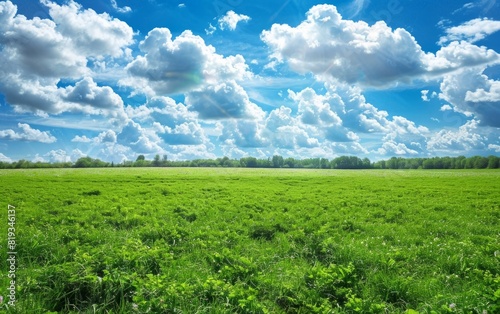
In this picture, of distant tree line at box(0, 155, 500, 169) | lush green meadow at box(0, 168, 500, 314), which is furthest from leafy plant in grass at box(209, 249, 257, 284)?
distant tree line at box(0, 155, 500, 169)

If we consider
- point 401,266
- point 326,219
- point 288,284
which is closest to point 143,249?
point 288,284

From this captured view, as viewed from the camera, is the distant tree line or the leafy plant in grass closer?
the leafy plant in grass

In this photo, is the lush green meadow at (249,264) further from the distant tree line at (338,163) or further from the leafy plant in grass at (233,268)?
the distant tree line at (338,163)

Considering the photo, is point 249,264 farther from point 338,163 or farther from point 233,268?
point 338,163

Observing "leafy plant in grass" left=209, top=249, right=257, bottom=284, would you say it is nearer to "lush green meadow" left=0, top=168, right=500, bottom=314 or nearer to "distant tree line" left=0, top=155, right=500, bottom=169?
"lush green meadow" left=0, top=168, right=500, bottom=314

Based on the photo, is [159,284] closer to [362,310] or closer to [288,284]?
[288,284]

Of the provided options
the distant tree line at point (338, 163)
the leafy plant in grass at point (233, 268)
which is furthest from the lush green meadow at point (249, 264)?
the distant tree line at point (338, 163)

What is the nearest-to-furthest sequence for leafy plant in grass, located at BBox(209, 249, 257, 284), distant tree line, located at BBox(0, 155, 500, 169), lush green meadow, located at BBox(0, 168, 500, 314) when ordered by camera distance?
lush green meadow, located at BBox(0, 168, 500, 314) < leafy plant in grass, located at BBox(209, 249, 257, 284) < distant tree line, located at BBox(0, 155, 500, 169)

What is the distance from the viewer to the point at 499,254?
1023 centimetres

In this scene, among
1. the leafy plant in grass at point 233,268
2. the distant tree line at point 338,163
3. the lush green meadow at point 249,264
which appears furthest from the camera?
the distant tree line at point 338,163

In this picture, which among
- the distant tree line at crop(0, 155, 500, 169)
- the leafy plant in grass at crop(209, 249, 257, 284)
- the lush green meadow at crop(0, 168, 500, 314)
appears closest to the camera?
the lush green meadow at crop(0, 168, 500, 314)

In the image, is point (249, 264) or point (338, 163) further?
point (338, 163)

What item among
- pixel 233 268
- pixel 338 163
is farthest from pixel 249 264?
pixel 338 163

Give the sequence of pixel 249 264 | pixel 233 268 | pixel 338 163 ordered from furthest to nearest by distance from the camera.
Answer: pixel 338 163 → pixel 249 264 → pixel 233 268
